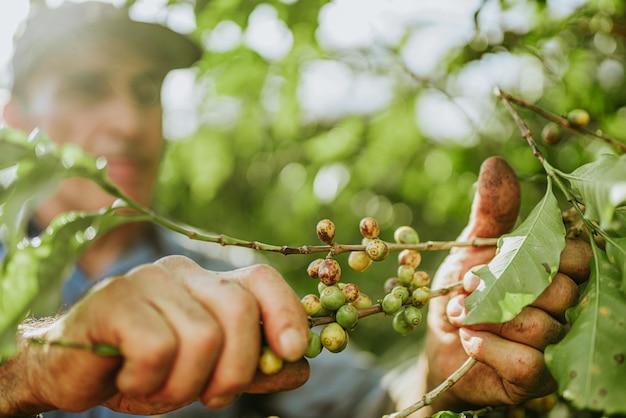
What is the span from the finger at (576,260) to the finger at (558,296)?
2 cm

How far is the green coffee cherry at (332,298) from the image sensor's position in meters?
1.07

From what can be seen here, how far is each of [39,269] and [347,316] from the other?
0.55 metres

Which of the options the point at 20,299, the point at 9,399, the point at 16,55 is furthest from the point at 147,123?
the point at 20,299

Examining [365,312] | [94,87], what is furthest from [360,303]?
[94,87]

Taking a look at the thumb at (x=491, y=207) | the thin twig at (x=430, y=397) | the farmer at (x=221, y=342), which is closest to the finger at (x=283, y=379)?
the farmer at (x=221, y=342)

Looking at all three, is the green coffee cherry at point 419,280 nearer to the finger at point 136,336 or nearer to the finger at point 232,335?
the finger at point 232,335

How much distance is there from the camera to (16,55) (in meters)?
3.84

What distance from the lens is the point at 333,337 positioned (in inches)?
40.9

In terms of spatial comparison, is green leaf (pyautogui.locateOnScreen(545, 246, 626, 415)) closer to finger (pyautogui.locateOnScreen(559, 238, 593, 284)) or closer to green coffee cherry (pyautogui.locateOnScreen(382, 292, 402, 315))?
finger (pyautogui.locateOnScreen(559, 238, 593, 284))

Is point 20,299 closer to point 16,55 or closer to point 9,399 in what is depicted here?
point 9,399

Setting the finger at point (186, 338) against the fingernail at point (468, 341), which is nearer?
the finger at point (186, 338)

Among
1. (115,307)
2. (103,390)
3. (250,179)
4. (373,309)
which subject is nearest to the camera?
(115,307)

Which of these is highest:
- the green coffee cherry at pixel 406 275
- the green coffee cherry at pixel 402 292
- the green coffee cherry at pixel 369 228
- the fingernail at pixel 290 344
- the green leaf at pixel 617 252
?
the green leaf at pixel 617 252

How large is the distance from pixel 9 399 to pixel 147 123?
2.94 meters
